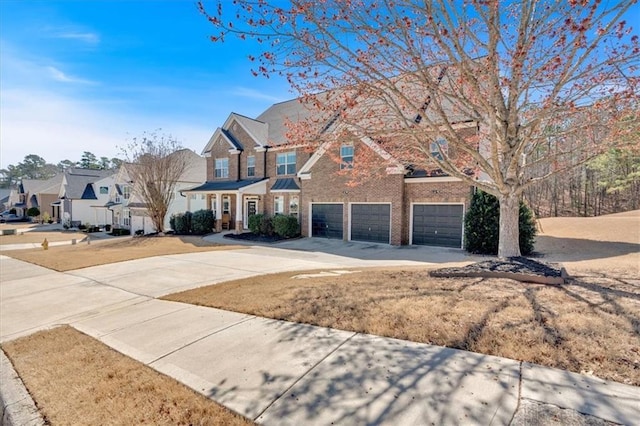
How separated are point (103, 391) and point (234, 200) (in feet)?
75.1

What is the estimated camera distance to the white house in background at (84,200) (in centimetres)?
Result: 4278

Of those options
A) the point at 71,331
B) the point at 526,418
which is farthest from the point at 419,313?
the point at 71,331

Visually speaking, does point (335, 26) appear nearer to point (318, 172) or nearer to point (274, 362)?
point (274, 362)

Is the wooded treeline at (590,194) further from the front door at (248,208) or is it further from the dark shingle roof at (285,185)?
the front door at (248,208)

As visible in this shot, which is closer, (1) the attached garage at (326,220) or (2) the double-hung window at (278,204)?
(1) the attached garage at (326,220)

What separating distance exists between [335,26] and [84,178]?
51950 mm

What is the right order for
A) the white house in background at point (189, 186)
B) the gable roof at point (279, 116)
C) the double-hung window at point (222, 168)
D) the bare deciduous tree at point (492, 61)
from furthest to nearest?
the white house in background at point (189, 186), the double-hung window at point (222, 168), the gable roof at point (279, 116), the bare deciduous tree at point (492, 61)

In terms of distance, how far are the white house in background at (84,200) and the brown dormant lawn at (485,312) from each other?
43.9 m

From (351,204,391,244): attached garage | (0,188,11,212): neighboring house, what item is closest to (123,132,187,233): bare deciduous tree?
(351,204,391,244): attached garage

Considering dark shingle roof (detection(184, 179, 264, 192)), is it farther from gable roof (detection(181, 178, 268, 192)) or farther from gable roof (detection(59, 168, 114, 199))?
gable roof (detection(59, 168, 114, 199))

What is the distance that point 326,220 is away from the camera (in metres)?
19.5

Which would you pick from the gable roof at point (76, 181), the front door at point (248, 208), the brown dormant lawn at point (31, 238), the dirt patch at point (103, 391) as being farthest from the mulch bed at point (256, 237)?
the gable roof at point (76, 181)

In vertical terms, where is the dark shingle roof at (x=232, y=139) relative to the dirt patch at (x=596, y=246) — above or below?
above

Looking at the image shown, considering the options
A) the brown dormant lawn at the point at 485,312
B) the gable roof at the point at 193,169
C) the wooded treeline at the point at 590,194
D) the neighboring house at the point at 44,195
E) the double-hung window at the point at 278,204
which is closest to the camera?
the brown dormant lawn at the point at 485,312
